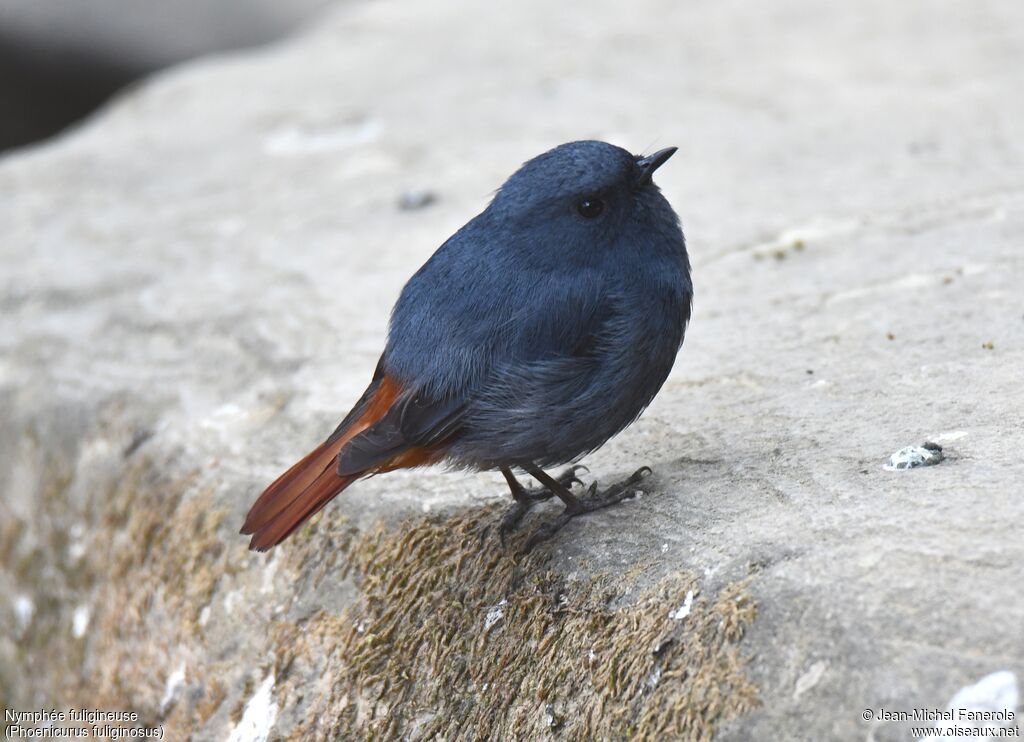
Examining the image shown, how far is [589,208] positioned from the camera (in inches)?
136

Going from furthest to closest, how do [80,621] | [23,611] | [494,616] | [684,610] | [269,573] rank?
1. [23,611]
2. [80,621]
3. [269,573]
4. [494,616]
5. [684,610]

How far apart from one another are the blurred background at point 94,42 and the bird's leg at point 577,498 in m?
9.35

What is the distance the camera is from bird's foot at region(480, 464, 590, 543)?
3346mm

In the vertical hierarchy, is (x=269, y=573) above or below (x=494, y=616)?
below

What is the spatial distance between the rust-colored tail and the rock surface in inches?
13.7

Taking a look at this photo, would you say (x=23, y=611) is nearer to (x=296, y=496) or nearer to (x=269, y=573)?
(x=269, y=573)

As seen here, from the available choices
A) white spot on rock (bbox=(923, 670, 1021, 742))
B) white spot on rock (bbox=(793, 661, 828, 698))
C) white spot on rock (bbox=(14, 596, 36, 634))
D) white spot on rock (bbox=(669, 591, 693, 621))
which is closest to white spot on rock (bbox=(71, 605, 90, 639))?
white spot on rock (bbox=(14, 596, 36, 634))

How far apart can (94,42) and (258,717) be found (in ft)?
32.3

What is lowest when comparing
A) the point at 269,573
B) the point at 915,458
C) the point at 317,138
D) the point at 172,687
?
the point at 172,687

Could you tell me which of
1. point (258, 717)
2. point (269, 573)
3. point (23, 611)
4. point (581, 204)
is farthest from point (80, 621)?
point (581, 204)

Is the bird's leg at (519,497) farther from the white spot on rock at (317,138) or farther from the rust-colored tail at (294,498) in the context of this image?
the white spot on rock at (317,138)

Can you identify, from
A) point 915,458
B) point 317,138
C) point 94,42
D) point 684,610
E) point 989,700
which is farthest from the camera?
point 94,42

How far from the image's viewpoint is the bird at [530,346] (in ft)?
10.6

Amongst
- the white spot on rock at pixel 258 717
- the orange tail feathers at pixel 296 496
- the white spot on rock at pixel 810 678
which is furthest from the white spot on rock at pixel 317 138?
the white spot on rock at pixel 810 678
